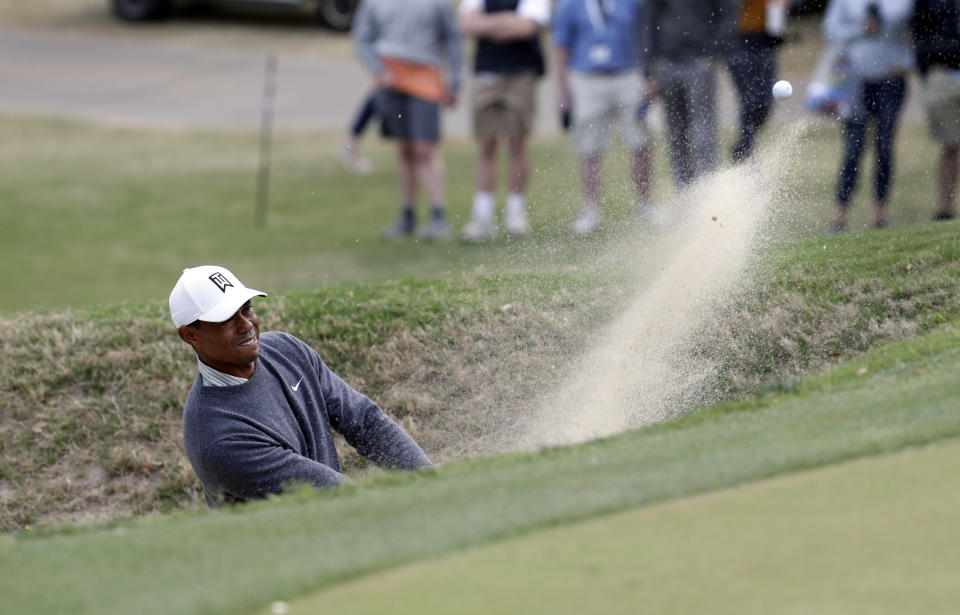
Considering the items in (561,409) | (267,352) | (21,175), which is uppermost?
(267,352)

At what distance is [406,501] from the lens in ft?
14.7

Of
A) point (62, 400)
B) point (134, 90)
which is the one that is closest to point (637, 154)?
point (62, 400)

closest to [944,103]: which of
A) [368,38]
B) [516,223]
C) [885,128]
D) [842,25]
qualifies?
[885,128]

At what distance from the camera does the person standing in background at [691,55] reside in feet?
34.8

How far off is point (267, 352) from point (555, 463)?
1537 mm

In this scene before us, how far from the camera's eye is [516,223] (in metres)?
11.0

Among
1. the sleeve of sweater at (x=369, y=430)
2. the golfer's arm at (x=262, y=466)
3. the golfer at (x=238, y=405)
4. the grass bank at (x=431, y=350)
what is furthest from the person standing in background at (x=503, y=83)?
the golfer's arm at (x=262, y=466)

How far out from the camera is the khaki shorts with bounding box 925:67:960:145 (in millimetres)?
9586

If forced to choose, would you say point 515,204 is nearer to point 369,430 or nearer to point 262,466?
point 369,430

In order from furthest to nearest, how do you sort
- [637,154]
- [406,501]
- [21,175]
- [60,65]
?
[60,65] < [21,175] < [637,154] < [406,501]

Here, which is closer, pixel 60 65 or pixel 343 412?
pixel 343 412

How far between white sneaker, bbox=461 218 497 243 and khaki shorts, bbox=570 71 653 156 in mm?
969

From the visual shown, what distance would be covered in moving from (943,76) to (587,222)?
273cm

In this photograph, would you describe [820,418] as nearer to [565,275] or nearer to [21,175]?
[565,275]
